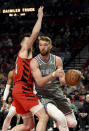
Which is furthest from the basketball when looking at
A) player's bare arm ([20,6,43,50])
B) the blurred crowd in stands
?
the blurred crowd in stands

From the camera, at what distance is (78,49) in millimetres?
17922

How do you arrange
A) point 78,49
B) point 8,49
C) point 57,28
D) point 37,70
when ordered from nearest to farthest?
point 37,70 < point 78,49 < point 8,49 < point 57,28

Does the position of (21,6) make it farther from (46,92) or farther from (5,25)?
(46,92)

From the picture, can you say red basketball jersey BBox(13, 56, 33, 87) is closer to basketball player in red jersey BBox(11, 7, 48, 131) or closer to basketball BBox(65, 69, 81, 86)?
basketball player in red jersey BBox(11, 7, 48, 131)

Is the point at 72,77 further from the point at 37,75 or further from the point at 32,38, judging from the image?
the point at 32,38

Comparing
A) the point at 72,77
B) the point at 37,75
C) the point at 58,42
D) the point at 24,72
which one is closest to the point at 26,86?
the point at 24,72

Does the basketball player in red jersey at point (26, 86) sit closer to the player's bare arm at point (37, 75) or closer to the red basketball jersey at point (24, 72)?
the red basketball jersey at point (24, 72)

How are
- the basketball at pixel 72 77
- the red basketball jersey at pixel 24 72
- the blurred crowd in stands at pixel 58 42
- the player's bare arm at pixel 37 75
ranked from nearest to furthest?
the player's bare arm at pixel 37 75 < the basketball at pixel 72 77 < the red basketball jersey at pixel 24 72 < the blurred crowd in stands at pixel 58 42

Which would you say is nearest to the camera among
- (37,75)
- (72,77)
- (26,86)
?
(37,75)

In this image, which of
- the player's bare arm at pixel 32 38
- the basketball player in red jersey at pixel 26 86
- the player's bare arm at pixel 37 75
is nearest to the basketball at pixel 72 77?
the player's bare arm at pixel 37 75

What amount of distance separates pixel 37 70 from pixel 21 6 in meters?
14.0

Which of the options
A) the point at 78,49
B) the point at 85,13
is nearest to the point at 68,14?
the point at 85,13

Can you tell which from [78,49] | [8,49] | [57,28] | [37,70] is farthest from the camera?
[57,28]

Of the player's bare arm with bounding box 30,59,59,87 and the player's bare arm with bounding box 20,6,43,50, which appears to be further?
the player's bare arm with bounding box 20,6,43,50
